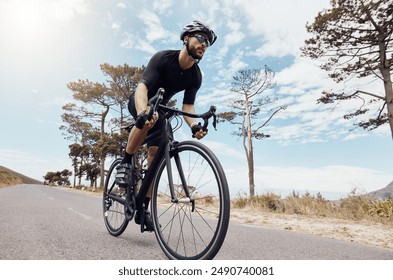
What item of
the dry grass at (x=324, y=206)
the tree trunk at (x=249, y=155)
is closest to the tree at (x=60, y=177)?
the tree trunk at (x=249, y=155)

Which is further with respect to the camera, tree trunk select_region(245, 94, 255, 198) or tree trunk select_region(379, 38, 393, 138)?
tree trunk select_region(245, 94, 255, 198)

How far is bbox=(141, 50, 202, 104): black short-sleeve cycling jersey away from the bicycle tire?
4.21 feet

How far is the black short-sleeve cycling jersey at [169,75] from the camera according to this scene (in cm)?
288

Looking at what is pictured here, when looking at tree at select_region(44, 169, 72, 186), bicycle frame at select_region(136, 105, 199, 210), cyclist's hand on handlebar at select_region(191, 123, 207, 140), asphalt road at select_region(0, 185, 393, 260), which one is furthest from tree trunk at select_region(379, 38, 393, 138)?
tree at select_region(44, 169, 72, 186)

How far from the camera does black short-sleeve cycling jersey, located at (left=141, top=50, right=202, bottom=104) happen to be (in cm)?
288

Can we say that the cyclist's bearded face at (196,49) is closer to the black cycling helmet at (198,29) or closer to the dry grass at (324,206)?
the black cycling helmet at (198,29)

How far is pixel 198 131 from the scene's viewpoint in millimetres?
2668

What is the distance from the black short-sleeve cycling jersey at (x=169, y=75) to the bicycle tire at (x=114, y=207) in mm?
1283

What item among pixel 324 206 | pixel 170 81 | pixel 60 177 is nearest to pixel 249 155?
pixel 324 206

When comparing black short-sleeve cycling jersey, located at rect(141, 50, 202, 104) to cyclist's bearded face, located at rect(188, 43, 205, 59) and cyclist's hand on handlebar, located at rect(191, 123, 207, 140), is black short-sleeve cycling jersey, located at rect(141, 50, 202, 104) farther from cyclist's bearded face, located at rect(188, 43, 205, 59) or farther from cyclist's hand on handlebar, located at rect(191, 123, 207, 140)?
cyclist's hand on handlebar, located at rect(191, 123, 207, 140)

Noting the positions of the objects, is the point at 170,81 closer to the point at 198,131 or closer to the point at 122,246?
the point at 198,131

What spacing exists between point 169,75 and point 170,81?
7cm
